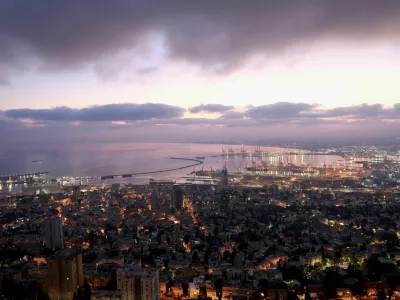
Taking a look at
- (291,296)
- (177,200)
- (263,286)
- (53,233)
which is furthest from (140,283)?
(177,200)

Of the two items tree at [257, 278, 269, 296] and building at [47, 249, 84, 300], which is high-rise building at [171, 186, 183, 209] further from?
building at [47, 249, 84, 300]

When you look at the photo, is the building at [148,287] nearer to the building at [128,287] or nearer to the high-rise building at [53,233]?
the building at [128,287]

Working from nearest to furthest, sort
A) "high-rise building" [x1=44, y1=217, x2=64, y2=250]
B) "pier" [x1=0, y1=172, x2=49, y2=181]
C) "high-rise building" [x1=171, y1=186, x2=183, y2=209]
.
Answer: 1. "high-rise building" [x1=44, y1=217, x2=64, y2=250]
2. "high-rise building" [x1=171, y1=186, x2=183, y2=209]
3. "pier" [x1=0, y1=172, x2=49, y2=181]

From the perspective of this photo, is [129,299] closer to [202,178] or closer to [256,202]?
[256,202]

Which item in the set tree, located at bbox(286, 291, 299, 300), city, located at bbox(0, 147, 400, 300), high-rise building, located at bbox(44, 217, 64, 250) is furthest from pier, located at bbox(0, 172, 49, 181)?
tree, located at bbox(286, 291, 299, 300)

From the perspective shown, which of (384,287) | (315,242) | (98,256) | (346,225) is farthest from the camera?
(346,225)

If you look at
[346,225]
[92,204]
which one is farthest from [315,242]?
[92,204]

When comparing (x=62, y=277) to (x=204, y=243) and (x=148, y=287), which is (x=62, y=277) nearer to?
(x=148, y=287)

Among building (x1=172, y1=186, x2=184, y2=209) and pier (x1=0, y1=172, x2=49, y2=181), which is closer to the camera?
building (x1=172, y1=186, x2=184, y2=209)

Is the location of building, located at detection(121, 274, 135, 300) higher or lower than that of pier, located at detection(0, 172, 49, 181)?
higher

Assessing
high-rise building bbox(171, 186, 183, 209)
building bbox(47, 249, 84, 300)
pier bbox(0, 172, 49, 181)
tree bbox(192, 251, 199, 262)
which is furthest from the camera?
pier bbox(0, 172, 49, 181)

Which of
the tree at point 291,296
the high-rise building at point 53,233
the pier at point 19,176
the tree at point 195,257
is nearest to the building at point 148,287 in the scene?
the tree at point 291,296
